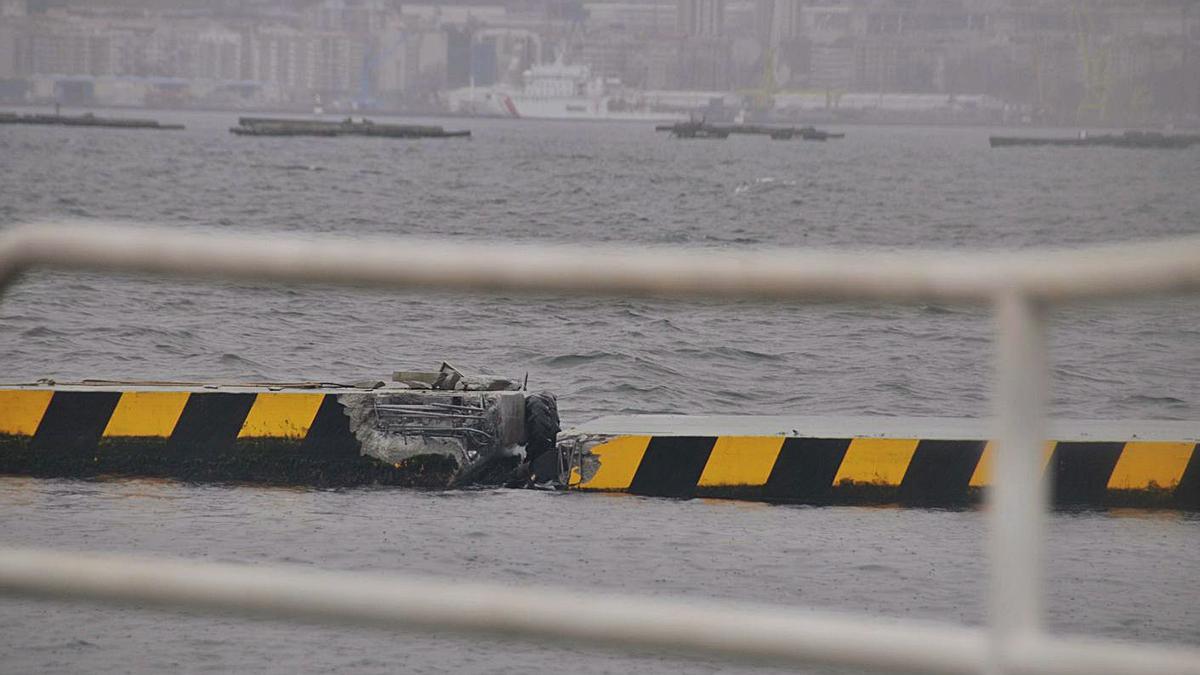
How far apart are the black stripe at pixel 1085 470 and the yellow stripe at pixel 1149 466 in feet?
0.15

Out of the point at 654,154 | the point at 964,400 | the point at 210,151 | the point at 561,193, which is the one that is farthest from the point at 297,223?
the point at 654,154

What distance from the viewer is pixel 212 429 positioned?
8.82 meters

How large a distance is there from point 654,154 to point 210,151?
106 feet

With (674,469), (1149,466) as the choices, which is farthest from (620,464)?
(1149,466)

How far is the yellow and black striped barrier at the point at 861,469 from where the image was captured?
8430mm

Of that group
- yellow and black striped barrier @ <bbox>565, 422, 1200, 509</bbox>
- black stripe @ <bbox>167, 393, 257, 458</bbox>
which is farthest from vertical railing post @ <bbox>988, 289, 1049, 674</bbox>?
black stripe @ <bbox>167, 393, 257, 458</bbox>

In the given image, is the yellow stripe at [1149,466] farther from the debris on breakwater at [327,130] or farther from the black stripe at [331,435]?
the debris on breakwater at [327,130]

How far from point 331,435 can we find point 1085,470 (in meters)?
3.75

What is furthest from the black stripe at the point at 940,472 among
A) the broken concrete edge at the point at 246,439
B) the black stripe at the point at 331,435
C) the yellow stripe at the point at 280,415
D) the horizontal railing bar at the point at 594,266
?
the horizontal railing bar at the point at 594,266

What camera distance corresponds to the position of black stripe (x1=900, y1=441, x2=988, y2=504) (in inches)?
335

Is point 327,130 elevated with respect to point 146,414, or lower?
lower

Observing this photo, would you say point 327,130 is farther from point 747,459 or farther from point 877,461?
point 877,461

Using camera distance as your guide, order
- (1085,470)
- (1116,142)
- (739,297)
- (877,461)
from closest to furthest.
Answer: (739,297) → (1085,470) → (877,461) → (1116,142)

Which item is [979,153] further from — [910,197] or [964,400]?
[964,400]
